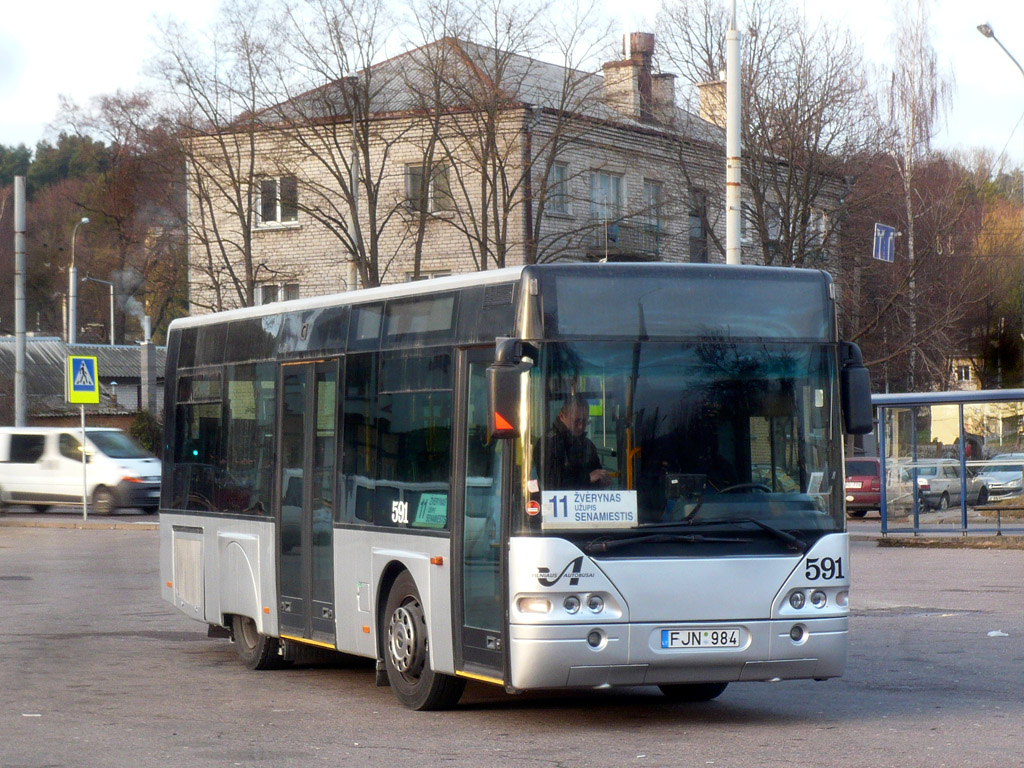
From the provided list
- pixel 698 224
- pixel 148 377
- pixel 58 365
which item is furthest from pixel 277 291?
pixel 58 365

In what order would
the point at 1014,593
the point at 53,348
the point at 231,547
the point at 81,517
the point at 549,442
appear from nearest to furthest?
the point at 549,442 < the point at 231,547 < the point at 1014,593 < the point at 81,517 < the point at 53,348

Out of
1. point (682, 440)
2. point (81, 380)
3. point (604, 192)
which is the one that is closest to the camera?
point (682, 440)

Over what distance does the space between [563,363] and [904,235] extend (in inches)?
1349

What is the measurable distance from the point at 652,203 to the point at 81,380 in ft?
50.1

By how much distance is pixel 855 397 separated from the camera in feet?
30.1

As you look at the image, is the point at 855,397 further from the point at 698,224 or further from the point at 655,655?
the point at 698,224

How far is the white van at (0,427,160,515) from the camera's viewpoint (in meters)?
34.7

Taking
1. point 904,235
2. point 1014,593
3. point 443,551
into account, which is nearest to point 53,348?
point 904,235

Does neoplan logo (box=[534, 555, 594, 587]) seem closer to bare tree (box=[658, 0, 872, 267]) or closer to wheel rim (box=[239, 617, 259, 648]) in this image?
wheel rim (box=[239, 617, 259, 648])

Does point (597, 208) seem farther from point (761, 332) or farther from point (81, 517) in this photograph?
point (761, 332)

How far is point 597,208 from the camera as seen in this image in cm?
4269

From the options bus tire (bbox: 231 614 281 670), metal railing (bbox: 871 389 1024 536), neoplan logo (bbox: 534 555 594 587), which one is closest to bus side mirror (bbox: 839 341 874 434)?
neoplan logo (bbox: 534 555 594 587)

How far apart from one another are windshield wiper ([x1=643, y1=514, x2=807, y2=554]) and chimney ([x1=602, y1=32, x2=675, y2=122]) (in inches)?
1117

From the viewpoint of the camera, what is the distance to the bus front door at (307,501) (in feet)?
34.9
